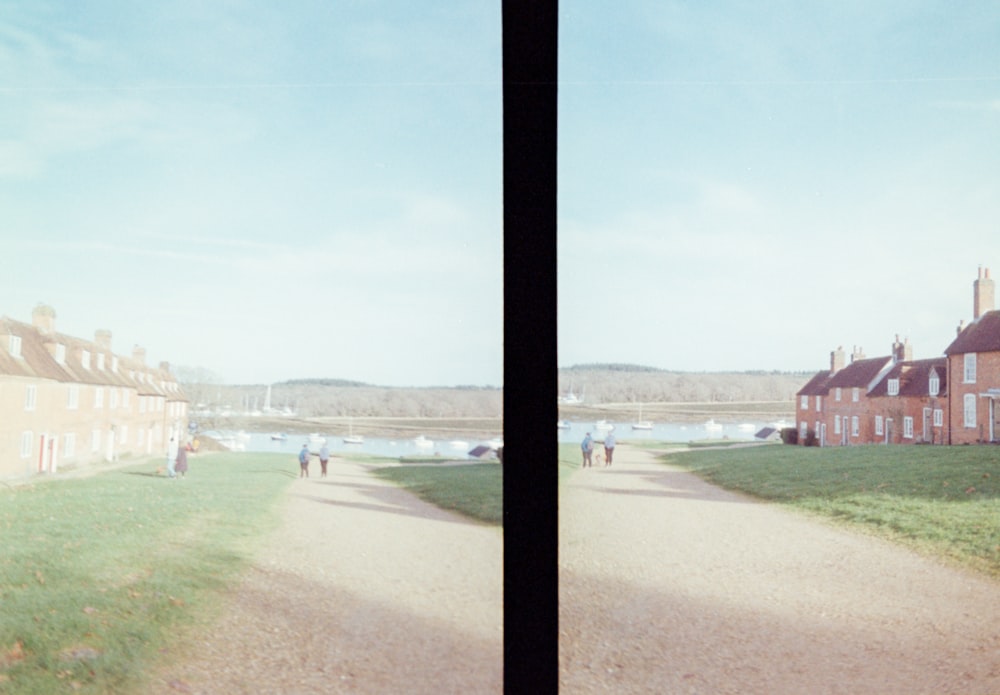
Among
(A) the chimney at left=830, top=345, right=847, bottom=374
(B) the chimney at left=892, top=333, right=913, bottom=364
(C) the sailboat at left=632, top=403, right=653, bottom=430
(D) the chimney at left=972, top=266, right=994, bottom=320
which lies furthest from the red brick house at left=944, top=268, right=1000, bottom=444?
(C) the sailboat at left=632, top=403, right=653, bottom=430

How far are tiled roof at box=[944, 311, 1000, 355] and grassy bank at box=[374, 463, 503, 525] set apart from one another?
49.2 inches

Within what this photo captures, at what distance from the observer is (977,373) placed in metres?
2.13

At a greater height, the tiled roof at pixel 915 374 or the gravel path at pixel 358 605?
the tiled roof at pixel 915 374

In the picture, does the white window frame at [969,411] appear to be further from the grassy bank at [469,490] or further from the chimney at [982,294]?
the grassy bank at [469,490]

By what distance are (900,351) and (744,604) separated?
2.58ft

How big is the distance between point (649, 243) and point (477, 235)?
1.53 feet

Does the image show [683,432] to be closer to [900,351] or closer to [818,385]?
[818,385]

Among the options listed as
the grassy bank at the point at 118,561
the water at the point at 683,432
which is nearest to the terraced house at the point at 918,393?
the water at the point at 683,432

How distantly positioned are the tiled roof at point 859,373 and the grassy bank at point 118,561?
1.46 m

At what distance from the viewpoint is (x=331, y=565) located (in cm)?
204

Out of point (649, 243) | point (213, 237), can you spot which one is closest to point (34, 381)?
point (213, 237)

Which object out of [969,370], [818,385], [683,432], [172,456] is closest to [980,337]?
[969,370]

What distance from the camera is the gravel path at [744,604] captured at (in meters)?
2.00

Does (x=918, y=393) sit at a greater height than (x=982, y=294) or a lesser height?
lesser
